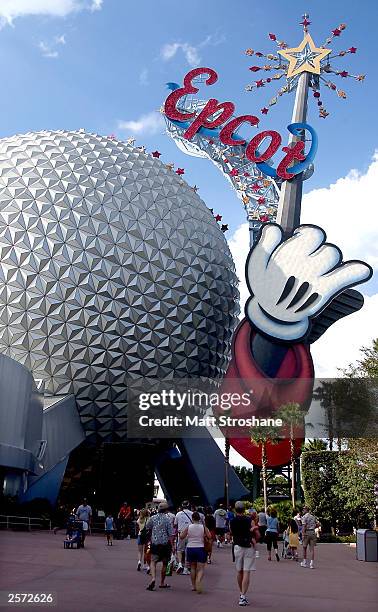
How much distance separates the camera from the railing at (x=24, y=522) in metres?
26.0

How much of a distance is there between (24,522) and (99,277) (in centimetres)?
1340

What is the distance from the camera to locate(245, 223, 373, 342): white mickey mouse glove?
33.1 m

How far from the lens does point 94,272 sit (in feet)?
113

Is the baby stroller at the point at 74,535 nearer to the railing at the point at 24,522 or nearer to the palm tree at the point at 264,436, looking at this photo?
the railing at the point at 24,522

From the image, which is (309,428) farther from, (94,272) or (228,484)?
(94,272)

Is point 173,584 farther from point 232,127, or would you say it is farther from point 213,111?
point 213,111

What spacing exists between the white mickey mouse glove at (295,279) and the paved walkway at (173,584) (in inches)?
666

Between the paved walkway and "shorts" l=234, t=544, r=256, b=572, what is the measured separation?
1.57ft

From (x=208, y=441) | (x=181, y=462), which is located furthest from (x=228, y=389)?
(x=181, y=462)

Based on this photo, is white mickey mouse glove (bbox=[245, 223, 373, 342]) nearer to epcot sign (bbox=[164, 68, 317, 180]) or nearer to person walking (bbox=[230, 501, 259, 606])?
epcot sign (bbox=[164, 68, 317, 180])

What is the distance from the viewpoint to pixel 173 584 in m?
11.5

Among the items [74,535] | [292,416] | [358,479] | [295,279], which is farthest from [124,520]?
[295,279]

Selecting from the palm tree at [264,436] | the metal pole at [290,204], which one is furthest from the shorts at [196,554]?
the metal pole at [290,204]

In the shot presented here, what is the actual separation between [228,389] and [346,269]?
Result: 929 cm
